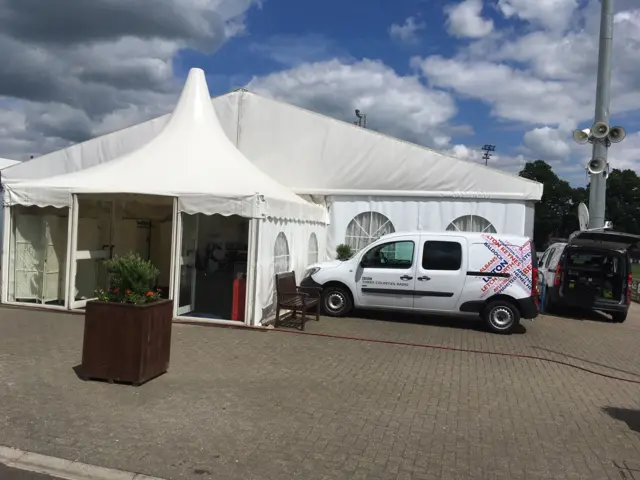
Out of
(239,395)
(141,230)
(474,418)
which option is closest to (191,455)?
(239,395)

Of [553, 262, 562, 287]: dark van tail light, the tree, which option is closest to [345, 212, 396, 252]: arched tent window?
[553, 262, 562, 287]: dark van tail light

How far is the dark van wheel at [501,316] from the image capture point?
11082mm

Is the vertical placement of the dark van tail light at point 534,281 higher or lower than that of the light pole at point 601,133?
lower

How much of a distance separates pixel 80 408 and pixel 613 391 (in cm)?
636

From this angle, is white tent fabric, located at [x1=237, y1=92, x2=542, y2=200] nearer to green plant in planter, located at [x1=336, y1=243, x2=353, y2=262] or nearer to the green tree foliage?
green plant in planter, located at [x1=336, y1=243, x2=353, y2=262]

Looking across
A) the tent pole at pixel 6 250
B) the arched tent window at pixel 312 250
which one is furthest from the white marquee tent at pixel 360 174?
the tent pole at pixel 6 250

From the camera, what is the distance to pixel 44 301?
37.8ft

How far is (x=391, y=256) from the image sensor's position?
38.6 feet

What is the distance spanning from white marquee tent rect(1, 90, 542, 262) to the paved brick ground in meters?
6.30

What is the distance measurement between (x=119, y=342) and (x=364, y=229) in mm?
10082

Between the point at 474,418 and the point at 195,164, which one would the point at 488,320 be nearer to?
the point at 474,418

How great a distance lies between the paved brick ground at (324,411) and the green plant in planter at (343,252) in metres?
5.87

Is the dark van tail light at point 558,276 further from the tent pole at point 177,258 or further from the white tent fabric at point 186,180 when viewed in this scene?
the tent pole at point 177,258

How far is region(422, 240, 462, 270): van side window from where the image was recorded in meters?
11.4
